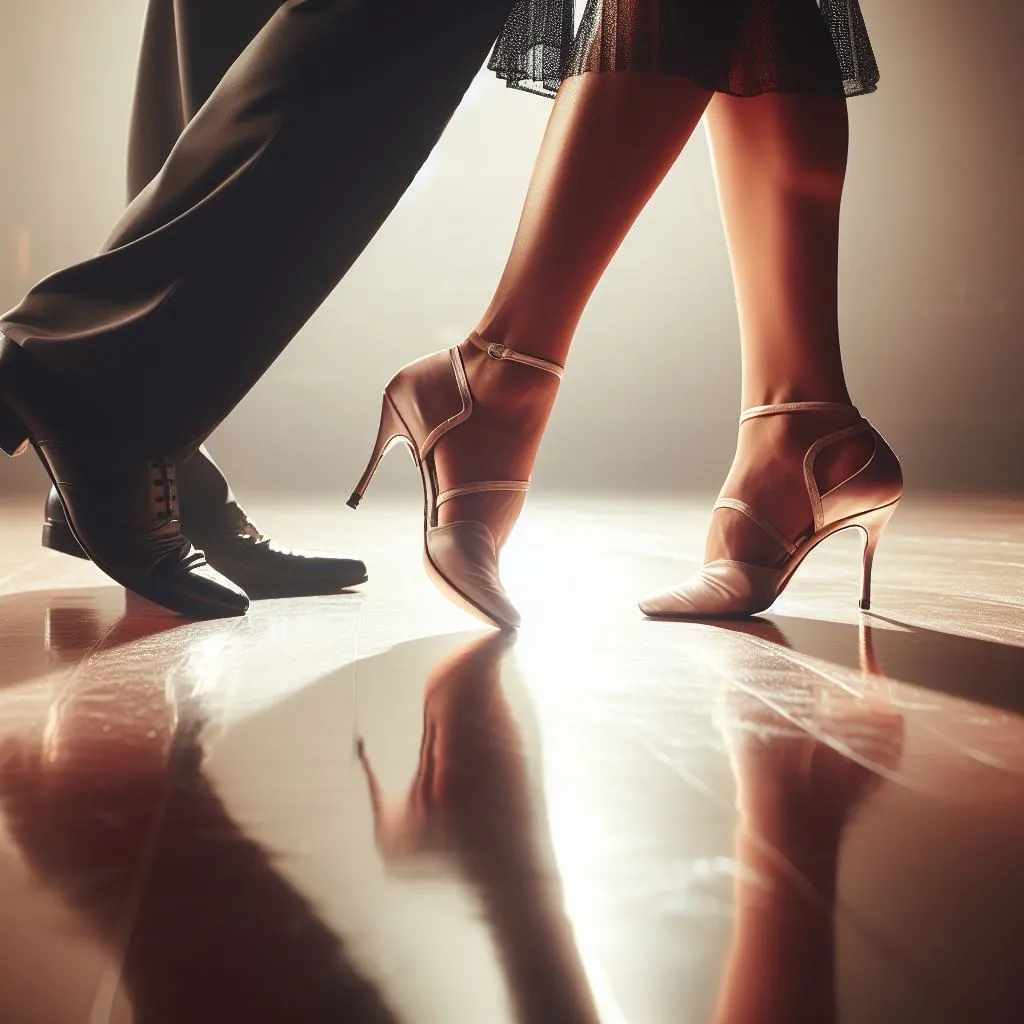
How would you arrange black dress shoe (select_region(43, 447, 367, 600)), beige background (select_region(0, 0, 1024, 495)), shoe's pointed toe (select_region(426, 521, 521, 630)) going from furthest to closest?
1. beige background (select_region(0, 0, 1024, 495))
2. black dress shoe (select_region(43, 447, 367, 600))
3. shoe's pointed toe (select_region(426, 521, 521, 630))

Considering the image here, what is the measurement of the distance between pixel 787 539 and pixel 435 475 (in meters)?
0.30

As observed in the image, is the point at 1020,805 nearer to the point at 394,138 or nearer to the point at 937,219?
the point at 394,138

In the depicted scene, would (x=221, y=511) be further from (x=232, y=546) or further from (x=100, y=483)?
(x=100, y=483)

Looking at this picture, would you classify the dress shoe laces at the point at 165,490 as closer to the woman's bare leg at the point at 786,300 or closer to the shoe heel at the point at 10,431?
the shoe heel at the point at 10,431

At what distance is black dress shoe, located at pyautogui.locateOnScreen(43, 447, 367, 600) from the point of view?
3.37 feet

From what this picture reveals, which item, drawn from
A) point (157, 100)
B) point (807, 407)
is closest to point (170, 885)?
point (807, 407)

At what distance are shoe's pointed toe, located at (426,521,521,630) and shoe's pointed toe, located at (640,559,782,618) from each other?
0.14 metres

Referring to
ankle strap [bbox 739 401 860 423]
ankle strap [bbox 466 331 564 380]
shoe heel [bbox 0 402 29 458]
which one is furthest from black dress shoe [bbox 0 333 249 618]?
ankle strap [bbox 739 401 860 423]

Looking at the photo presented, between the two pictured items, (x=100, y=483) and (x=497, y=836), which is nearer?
(x=497, y=836)

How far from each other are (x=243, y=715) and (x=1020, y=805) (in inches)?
13.7

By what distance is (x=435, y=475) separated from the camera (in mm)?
865

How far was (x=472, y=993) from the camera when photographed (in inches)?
10.2

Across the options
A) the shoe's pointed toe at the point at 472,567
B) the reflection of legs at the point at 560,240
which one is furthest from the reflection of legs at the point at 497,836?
the reflection of legs at the point at 560,240

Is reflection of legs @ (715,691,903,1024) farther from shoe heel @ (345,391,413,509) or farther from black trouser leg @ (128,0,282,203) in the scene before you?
black trouser leg @ (128,0,282,203)
